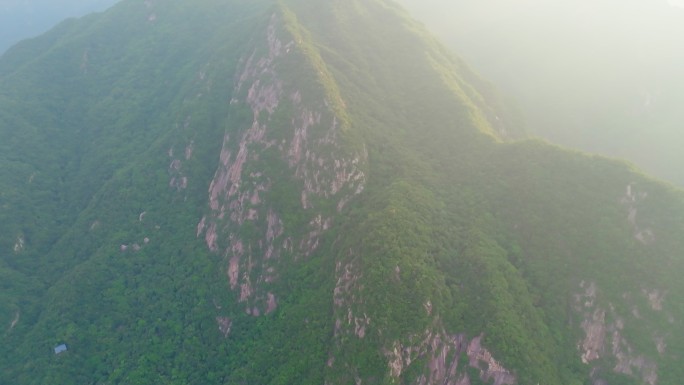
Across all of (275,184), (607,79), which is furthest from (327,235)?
(607,79)

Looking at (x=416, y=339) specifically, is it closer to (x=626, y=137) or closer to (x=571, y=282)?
(x=571, y=282)

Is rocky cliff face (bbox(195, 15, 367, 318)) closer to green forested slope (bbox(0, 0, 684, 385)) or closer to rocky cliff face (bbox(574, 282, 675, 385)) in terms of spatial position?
green forested slope (bbox(0, 0, 684, 385))

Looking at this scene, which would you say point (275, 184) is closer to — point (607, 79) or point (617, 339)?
point (617, 339)

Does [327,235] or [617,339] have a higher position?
[327,235]

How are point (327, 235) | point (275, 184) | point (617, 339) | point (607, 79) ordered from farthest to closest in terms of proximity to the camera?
point (607, 79)
point (275, 184)
point (327, 235)
point (617, 339)

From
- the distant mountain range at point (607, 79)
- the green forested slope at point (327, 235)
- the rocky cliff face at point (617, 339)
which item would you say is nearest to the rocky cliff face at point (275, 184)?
the green forested slope at point (327, 235)

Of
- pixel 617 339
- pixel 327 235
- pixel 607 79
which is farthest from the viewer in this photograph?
pixel 607 79

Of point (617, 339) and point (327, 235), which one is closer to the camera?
point (617, 339)

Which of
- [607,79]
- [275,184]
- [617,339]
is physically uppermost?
[275,184]
